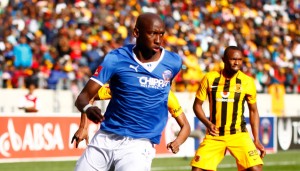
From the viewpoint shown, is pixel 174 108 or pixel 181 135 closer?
pixel 181 135

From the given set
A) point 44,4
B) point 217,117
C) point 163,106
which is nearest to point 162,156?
point 44,4

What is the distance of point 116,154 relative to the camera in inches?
287

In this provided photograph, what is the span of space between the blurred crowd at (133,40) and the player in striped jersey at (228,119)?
32.7 ft

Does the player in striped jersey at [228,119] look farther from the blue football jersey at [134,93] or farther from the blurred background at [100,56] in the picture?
the blurred background at [100,56]

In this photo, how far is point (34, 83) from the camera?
21.3 m

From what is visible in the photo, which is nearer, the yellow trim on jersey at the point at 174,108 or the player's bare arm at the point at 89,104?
the player's bare arm at the point at 89,104

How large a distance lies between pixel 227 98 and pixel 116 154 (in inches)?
200

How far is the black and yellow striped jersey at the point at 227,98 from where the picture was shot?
39.5 ft

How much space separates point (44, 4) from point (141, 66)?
60.6 feet

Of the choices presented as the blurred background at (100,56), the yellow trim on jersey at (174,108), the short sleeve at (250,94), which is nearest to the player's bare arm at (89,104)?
the yellow trim on jersey at (174,108)

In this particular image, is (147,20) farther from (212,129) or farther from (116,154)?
(212,129)

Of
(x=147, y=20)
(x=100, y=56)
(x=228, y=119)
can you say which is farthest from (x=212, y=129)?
(x=100, y=56)

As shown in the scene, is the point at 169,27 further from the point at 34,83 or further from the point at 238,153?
the point at 238,153

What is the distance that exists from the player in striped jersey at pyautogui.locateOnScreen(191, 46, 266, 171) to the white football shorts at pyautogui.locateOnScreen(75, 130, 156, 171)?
177 inches
